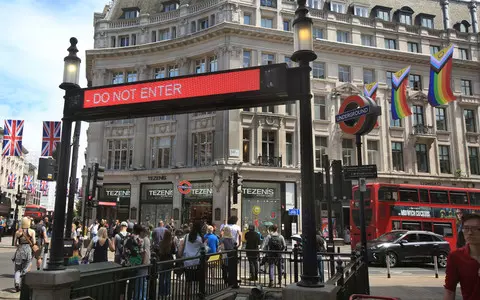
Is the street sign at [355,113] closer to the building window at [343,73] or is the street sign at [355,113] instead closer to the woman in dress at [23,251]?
the woman in dress at [23,251]

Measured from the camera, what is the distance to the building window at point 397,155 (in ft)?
118

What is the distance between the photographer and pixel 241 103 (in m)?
7.05

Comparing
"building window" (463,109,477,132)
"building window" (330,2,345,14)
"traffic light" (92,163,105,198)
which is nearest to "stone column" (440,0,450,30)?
"building window" (463,109,477,132)

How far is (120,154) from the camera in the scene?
36531mm

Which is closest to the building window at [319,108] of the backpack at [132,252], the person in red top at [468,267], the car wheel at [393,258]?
the car wheel at [393,258]

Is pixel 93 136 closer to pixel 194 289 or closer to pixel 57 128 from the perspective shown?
pixel 57 128

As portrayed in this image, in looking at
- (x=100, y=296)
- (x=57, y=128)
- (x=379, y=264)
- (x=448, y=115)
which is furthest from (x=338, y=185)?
(x=448, y=115)

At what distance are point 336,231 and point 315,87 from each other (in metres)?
13.3

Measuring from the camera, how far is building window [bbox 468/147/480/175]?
125 feet

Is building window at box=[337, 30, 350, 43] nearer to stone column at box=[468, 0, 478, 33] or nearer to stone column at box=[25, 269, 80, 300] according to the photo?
Result: stone column at box=[468, 0, 478, 33]

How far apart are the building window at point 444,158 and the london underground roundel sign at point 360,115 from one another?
3260cm

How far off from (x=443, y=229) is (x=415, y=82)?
70.3 feet

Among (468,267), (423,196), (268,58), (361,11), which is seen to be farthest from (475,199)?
(361,11)

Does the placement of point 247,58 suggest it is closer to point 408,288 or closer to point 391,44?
point 391,44
